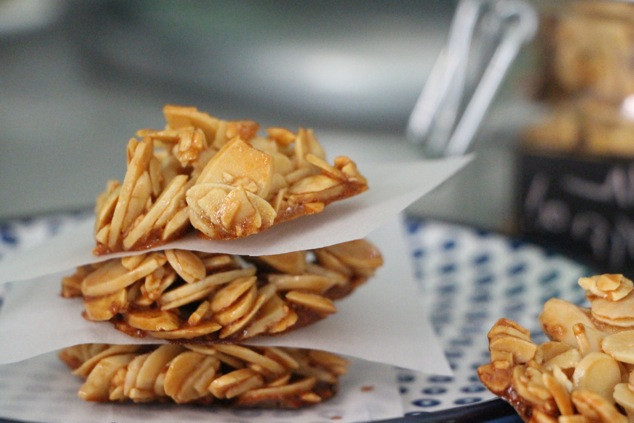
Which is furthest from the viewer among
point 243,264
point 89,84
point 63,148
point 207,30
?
point 89,84

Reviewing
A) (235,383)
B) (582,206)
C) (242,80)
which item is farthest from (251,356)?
(242,80)

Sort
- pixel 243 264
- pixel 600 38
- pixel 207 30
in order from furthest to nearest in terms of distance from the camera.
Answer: pixel 207 30, pixel 600 38, pixel 243 264

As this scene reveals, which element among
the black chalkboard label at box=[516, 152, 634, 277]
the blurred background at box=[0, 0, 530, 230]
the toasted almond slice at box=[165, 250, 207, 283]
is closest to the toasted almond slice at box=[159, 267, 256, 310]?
the toasted almond slice at box=[165, 250, 207, 283]

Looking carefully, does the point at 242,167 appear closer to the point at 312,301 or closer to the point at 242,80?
the point at 312,301

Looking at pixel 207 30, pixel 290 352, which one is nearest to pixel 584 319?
pixel 290 352

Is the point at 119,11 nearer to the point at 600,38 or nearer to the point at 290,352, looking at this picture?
the point at 600,38
